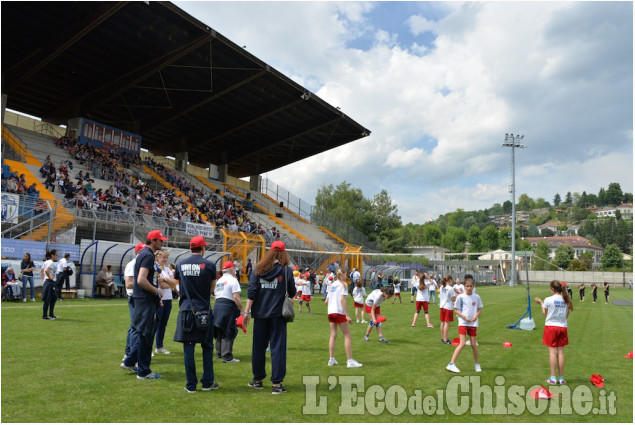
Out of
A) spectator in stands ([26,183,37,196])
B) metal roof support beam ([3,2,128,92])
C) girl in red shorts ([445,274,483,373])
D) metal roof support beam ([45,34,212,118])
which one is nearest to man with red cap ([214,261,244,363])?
girl in red shorts ([445,274,483,373])

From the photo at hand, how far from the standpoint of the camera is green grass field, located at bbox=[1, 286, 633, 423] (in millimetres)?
5488

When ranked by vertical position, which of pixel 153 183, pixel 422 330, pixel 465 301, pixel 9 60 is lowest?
pixel 422 330

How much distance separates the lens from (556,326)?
24.0 feet

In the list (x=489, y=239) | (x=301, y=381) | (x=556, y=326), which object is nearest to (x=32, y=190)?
(x=301, y=381)

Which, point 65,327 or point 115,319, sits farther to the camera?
point 115,319

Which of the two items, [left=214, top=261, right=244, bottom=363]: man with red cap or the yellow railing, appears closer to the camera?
[left=214, top=261, right=244, bottom=363]: man with red cap

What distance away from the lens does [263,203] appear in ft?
171

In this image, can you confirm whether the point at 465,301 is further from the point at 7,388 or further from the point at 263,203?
the point at 263,203

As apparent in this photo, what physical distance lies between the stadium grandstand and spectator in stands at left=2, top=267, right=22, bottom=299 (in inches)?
50.3

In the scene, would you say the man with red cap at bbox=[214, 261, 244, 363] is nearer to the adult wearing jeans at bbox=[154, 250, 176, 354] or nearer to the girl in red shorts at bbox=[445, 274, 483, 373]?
the adult wearing jeans at bbox=[154, 250, 176, 354]

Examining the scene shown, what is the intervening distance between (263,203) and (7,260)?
34.5 metres

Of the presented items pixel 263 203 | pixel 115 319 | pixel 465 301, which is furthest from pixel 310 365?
pixel 263 203

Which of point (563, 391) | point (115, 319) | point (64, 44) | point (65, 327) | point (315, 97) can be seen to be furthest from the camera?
point (315, 97)

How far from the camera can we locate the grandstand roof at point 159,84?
26734mm
